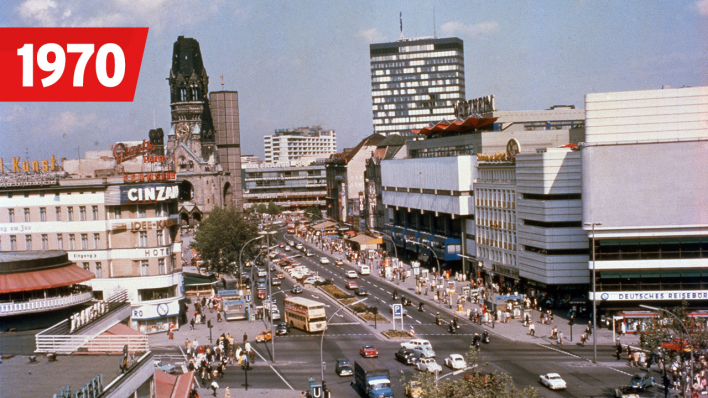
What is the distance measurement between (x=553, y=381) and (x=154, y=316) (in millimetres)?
38467

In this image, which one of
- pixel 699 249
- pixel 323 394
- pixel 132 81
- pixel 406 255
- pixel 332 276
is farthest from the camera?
pixel 406 255

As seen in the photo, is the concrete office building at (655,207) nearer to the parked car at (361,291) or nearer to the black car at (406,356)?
the black car at (406,356)

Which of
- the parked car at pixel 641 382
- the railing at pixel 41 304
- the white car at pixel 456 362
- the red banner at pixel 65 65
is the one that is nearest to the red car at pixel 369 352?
the white car at pixel 456 362

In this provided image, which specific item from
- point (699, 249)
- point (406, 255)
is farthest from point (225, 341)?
point (406, 255)

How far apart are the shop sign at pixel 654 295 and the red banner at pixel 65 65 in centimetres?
5494

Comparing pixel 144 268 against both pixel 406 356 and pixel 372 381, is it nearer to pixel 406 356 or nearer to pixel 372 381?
pixel 406 356

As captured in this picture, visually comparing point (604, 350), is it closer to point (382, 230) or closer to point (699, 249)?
point (699, 249)

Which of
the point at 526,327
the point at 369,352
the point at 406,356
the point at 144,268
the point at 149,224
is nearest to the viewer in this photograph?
the point at 406,356

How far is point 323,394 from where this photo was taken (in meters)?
44.5

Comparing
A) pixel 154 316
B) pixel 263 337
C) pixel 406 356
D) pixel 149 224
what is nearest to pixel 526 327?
pixel 406 356

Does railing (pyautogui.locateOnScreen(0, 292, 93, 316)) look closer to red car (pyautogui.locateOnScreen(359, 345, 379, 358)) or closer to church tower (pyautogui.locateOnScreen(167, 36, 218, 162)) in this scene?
red car (pyautogui.locateOnScreen(359, 345, 379, 358))

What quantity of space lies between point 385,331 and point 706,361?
1044 inches

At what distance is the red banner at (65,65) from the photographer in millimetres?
18469

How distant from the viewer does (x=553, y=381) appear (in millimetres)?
45281
